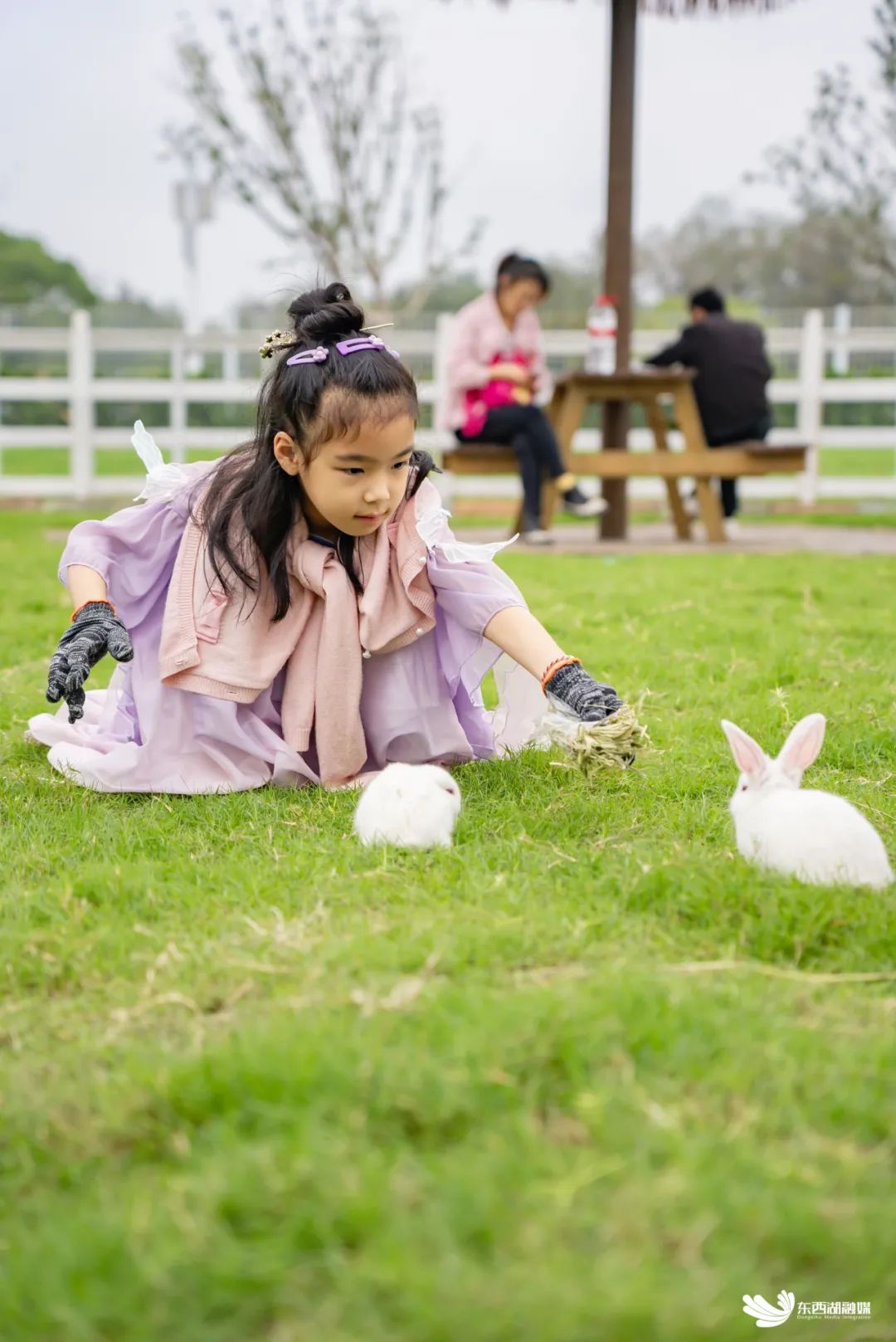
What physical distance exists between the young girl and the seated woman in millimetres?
4980

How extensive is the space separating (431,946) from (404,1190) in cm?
64

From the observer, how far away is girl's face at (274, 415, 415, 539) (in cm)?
300

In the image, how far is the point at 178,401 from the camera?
12.5 metres

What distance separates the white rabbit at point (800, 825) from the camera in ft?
7.20

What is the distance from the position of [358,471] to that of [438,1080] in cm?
175

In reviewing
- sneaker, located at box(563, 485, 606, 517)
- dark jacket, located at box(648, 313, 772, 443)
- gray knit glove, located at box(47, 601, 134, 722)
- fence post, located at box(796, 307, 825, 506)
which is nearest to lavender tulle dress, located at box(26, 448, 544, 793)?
gray knit glove, located at box(47, 601, 134, 722)

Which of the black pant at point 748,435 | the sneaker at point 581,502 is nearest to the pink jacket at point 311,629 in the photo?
the sneaker at point 581,502

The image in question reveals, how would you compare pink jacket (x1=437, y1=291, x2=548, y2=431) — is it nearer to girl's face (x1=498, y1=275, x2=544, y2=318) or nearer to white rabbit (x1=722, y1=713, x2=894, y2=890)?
girl's face (x1=498, y1=275, x2=544, y2=318)

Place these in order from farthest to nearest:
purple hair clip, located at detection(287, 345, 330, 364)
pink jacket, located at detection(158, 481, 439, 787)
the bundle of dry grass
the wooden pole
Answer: the wooden pole < pink jacket, located at detection(158, 481, 439, 787) < purple hair clip, located at detection(287, 345, 330, 364) < the bundle of dry grass

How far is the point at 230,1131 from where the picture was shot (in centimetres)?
151

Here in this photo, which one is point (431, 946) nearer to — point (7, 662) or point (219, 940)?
point (219, 940)

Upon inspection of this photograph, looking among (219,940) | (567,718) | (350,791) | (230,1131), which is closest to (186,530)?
(350,791)

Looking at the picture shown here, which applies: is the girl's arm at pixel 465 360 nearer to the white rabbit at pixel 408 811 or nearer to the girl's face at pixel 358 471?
the girl's face at pixel 358 471

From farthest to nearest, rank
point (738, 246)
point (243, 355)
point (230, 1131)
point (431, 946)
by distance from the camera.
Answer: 1. point (738, 246)
2. point (243, 355)
3. point (431, 946)
4. point (230, 1131)
